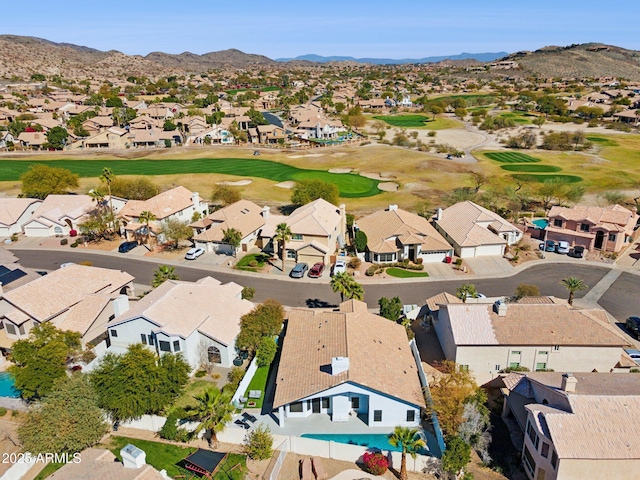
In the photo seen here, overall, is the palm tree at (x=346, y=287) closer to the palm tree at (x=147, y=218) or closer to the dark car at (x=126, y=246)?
the palm tree at (x=147, y=218)

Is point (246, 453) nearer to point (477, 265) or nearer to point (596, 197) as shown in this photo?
point (477, 265)

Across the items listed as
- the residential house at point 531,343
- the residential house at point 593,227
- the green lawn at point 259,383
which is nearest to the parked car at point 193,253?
the green lawn at point 259,383

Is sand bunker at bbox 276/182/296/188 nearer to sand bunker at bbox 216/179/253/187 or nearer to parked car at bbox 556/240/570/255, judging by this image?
sand bunker at bbox 216/179/253/187

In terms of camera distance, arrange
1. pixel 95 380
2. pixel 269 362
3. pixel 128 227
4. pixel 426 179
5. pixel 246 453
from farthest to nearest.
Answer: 1. pixel 426 179
2. pixel 128 227
3. pixel 269 362
4. pixel 95 380
5. pixel 246 453

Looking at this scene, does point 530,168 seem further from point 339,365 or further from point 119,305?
point 119,305

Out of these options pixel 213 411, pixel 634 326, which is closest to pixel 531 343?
pixel 634 326

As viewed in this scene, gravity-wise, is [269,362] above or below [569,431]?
below

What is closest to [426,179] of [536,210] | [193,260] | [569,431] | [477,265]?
[536,210]
